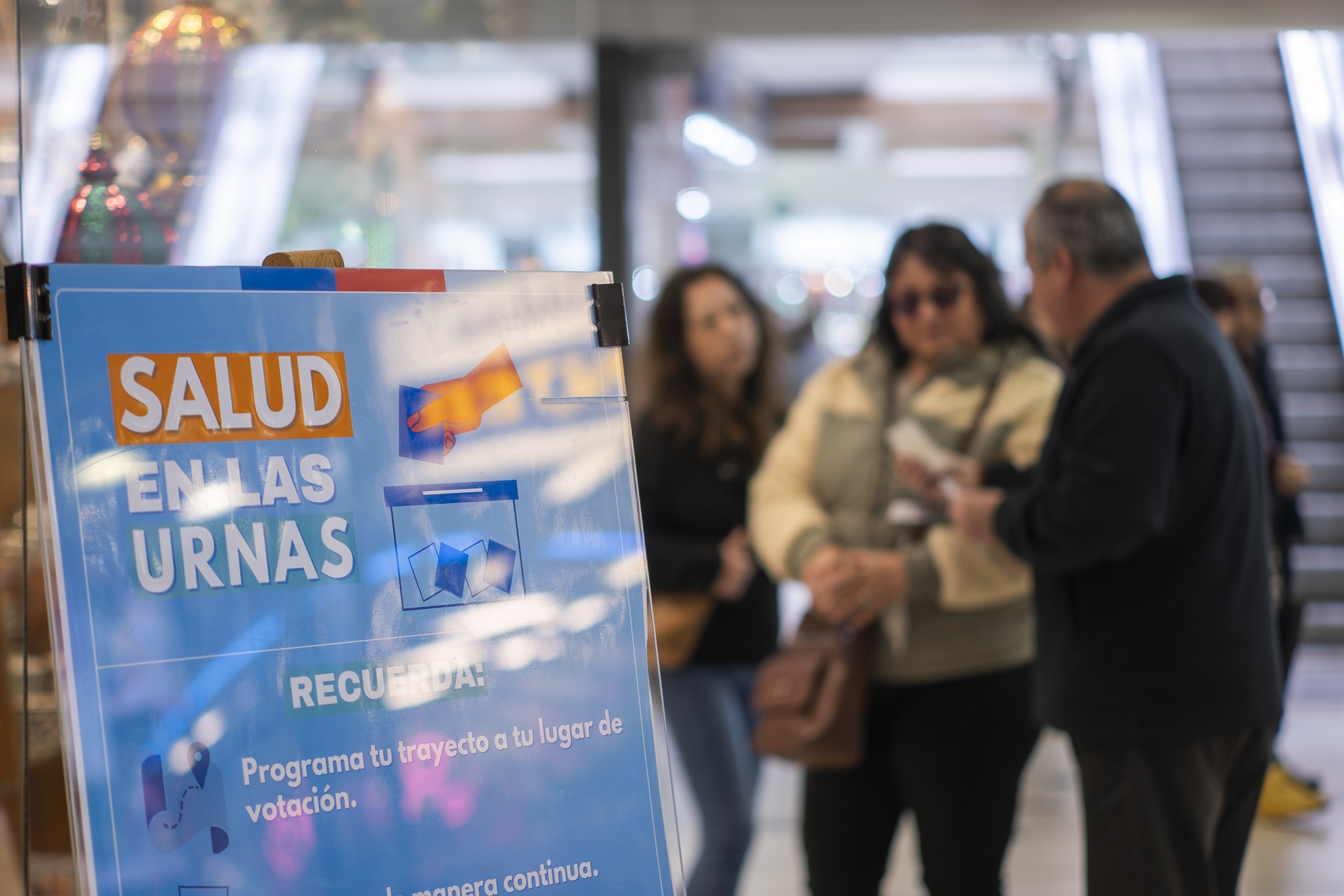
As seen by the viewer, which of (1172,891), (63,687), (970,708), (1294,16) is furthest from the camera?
(1294,16)

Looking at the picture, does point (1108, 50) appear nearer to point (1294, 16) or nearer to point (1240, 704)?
point (1294, 16)

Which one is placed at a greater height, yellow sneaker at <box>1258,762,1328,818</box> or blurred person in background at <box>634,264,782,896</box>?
blurred person in background at <box>634,264,782,896</box>

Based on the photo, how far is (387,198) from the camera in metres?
3.82

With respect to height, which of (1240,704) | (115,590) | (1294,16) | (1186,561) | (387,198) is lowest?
(1240,704)

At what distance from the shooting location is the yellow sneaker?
3.88 metres

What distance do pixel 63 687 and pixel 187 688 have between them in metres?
0.11

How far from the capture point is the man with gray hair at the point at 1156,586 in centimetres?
179

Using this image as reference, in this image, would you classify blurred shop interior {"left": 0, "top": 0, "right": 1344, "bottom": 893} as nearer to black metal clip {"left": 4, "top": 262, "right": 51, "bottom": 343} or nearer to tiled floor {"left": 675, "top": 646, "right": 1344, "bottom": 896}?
black metal clip {"left": 4, "top": 262, "right": 51, "bottom": 343}

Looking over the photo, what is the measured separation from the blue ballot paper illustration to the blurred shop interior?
0.14 metres

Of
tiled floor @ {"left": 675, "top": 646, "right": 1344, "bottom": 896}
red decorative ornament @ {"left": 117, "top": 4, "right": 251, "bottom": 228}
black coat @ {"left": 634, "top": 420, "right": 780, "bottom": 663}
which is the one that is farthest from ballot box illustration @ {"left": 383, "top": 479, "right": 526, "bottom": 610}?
tiled floor @ {"left": 675, "top": 646, "right": 1344, "bottom": 896}

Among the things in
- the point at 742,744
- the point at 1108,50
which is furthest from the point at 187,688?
the point at 1108,50

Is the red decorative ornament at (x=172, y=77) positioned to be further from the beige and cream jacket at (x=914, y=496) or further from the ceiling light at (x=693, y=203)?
the ceiling light at (x=693, y=203)

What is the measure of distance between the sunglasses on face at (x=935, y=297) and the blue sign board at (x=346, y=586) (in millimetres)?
1041

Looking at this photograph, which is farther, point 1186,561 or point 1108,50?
point 1108,50
